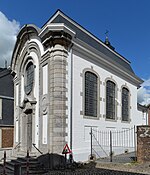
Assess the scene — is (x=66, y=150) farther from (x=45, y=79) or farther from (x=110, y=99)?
(x=110, y=99)

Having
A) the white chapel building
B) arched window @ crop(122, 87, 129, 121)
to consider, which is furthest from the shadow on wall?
arched window @ crop(122, 87, 129, 121)

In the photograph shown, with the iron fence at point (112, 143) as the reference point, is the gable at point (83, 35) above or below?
above

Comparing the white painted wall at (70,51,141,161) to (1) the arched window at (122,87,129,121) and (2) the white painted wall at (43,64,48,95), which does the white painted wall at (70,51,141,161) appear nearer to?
(2) the white painted wall at (43,64,48,95)

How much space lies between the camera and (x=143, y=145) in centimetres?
1157

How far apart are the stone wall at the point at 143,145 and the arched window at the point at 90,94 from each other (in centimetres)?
328

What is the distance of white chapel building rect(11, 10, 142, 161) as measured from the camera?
37.8 feet

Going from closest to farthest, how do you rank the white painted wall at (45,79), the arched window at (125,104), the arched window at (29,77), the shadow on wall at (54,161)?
1. the shadow on wall at (54,161)
2. the white painted wall at (45,79)
3. the arched window at (29,77)
4. the arched window at (125,104)

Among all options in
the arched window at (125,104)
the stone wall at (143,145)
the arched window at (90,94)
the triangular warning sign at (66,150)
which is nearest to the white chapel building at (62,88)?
the arched window at (90,94)

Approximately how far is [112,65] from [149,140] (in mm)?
6357

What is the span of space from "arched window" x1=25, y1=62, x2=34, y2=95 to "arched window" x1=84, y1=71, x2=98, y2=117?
3423 millimetres

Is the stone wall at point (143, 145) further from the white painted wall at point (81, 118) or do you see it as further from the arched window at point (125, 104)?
the arched window at point (125, 104)

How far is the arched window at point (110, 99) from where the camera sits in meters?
15.9

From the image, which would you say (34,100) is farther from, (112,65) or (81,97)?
(112,65)

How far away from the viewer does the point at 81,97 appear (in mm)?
13031
